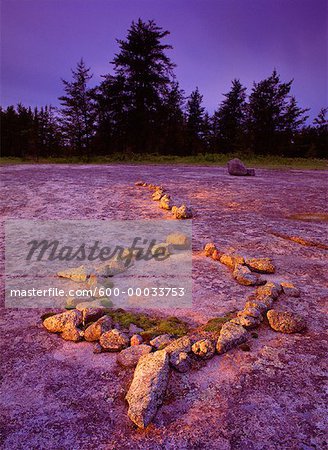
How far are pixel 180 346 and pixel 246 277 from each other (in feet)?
4.26

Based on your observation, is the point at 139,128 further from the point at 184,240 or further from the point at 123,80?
the point at 184,240

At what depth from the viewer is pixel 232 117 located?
34.9 metres

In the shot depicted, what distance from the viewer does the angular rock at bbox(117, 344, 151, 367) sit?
78.7 inches

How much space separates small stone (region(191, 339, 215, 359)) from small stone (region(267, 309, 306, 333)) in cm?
55

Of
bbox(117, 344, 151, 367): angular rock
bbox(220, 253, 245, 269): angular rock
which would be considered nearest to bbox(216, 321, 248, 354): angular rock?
bbox(117, 344, 151, 367): angular rock

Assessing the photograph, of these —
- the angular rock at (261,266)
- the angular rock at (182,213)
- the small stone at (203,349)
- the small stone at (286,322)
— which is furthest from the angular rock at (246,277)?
the angular rock at (182,213)

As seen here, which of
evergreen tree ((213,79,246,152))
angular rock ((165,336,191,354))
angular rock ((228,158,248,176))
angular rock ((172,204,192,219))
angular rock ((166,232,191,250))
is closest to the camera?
angular rock ((165,336,191,354))

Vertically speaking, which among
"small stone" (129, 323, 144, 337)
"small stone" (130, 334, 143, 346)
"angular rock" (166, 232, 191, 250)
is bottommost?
"small stone" (129, 323, 144, 337)

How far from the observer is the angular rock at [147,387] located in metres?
1.58

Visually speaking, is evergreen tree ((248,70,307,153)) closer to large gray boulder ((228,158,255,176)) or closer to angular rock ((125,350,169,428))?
large gray boulder ((228,158,255,176))

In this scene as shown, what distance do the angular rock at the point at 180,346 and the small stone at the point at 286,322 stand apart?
2.22 feet

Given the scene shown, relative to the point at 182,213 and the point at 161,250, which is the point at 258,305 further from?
the point at 182,213

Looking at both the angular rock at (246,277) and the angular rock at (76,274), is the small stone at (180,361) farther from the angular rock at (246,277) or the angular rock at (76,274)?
the angular rock at (76,274)

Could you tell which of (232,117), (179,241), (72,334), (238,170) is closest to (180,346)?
(72,334)
